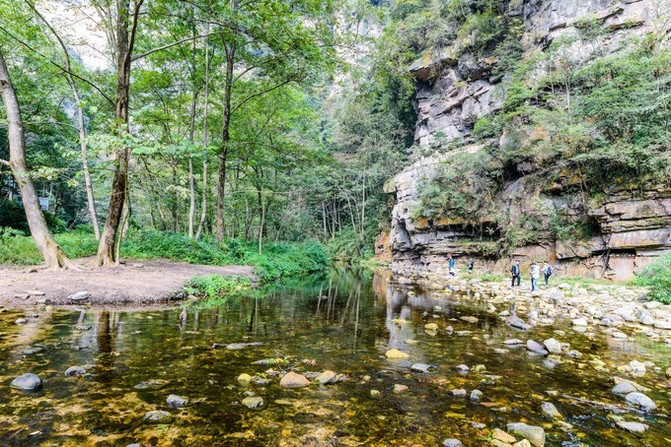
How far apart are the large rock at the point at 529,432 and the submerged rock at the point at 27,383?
4.49 metres

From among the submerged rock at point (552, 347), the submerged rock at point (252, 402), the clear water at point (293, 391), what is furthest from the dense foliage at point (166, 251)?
the submerged rock at point (552, 347)

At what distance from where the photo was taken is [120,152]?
28.8 feet

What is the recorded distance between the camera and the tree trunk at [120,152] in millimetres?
9320

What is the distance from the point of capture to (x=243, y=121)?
70.1ft

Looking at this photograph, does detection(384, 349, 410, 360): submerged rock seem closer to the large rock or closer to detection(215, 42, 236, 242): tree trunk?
the large rock

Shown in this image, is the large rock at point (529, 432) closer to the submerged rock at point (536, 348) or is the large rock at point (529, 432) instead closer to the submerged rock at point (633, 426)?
the submerged rock at point (633, 426)

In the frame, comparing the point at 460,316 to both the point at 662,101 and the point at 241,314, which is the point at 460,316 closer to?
the point at 241,314

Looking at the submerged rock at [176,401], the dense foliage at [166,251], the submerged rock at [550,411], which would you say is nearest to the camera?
the submerged rock at [176,401]

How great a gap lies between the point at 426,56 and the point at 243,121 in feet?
78.8

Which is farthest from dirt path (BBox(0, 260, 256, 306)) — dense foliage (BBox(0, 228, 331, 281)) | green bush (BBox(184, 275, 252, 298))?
dense foliage (BBox(0, 228, 331, 281))

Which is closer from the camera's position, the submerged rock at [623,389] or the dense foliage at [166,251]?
the submerged rock at [623,389]

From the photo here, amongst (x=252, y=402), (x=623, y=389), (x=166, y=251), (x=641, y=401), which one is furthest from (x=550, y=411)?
(x=166, y=251)

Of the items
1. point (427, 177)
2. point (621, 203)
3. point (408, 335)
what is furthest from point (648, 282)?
point (427, 177)

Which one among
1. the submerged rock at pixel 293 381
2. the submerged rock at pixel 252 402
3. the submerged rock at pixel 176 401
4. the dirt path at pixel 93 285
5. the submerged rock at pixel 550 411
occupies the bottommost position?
the submerged rock at pixel 550 411
